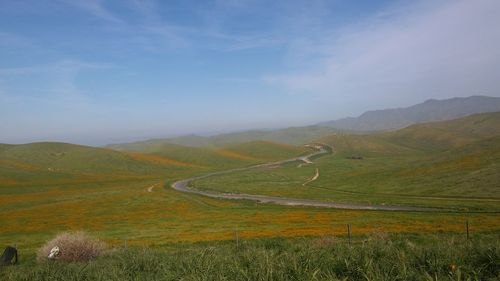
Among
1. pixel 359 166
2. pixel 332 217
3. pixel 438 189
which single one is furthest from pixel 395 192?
pixel 359 166

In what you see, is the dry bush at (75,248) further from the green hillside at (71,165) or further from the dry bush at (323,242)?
the green hillside at (71,165)

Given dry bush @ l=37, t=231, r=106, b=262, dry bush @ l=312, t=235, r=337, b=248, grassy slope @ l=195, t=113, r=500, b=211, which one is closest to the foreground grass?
dry bush @ l=312, t=235, r=337, b=248

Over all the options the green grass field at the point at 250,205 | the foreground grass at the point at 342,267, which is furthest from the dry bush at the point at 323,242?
the green grass field at the point at 250,205

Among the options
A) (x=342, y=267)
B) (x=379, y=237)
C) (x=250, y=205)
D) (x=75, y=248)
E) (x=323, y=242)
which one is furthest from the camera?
(x=250, y=205)

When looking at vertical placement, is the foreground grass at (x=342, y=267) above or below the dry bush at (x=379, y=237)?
above

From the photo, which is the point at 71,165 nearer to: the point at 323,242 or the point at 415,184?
the point at 415,184

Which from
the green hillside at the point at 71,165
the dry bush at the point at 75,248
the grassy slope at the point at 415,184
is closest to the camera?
the dry bush at the point at 75,248

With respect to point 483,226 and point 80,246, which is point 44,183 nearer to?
point 80,246

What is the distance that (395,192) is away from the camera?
72.8 meters

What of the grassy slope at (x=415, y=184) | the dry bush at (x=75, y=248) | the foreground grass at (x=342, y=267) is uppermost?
the foreground grass at (x=342, y=267)

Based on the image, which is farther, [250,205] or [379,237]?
[250,205]

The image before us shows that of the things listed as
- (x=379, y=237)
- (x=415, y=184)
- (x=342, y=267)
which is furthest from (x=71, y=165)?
(x=342, y=267)

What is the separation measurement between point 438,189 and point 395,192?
811cm

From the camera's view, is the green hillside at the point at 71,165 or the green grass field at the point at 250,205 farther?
the green hillside at the point at 71,165
